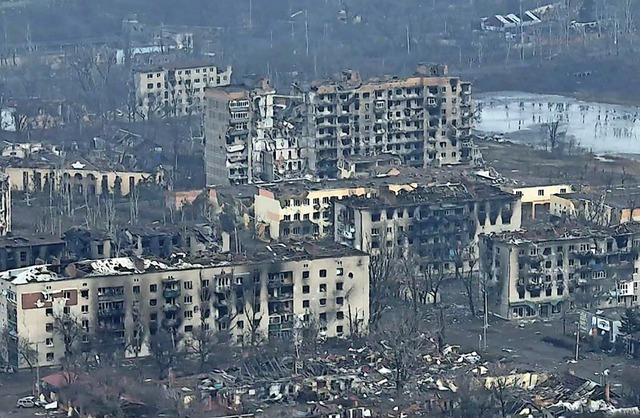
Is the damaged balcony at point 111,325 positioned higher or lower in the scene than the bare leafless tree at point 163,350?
higher

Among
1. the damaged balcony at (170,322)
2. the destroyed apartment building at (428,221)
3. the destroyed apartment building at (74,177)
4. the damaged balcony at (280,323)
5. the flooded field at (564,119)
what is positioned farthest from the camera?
the flooded field at (564,119)

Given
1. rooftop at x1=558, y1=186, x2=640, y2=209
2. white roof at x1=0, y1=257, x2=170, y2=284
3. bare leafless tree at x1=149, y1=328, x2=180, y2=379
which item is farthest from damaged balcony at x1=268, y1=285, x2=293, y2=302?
rooftop at x1=558, y1=186, x2=640, y2=209

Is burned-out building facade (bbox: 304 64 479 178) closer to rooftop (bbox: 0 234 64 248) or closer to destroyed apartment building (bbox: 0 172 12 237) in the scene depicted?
destroyed apartment building (bbox: 0 172 12 237)

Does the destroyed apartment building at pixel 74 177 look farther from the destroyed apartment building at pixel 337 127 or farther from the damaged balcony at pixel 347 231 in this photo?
the damaged balcony at pixel 347 231

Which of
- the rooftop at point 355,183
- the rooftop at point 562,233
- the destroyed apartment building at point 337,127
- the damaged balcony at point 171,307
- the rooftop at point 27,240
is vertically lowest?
the damaged balcony at point 171,307

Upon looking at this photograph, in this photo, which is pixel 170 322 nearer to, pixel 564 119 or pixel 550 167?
pixel 550 167

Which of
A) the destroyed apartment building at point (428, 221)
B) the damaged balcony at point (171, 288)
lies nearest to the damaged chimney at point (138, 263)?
the damaged balcony at point (171, 288)

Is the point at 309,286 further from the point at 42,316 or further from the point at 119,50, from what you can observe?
the point at 119,50
